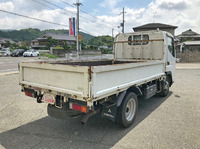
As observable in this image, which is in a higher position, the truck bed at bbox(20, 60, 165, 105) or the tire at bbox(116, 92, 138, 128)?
the truck bed at bbox(20, 60, 165, 105)

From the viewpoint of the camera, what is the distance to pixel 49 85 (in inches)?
142

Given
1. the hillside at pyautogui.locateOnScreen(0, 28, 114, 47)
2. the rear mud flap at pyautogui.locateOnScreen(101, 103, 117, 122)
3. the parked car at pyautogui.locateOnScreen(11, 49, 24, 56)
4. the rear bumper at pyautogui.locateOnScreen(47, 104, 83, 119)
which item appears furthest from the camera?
the hillside at pyautogui.locateOnScreen(0, 28, 114, 47)

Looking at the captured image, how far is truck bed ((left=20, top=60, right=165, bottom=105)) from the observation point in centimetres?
297

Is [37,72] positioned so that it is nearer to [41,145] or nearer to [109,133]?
[41,145]

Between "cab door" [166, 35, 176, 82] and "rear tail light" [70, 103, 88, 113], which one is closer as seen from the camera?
"rear tail light" [70, 103, 88, 113]

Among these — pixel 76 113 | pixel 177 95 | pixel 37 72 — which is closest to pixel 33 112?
pixel 37 72

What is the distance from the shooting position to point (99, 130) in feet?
13.3

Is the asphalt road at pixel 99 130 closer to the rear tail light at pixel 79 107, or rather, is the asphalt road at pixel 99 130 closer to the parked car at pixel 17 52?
the rear tail light at pixel 79 107

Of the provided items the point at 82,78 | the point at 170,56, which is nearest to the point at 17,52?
the point at 170,56

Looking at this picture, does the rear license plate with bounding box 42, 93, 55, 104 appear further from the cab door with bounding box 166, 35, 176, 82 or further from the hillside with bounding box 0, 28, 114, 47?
the hillside with bounding box 0, 28, 114, 47

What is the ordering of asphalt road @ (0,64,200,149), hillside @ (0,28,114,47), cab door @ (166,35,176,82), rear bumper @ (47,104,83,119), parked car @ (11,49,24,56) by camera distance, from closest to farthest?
asphalt road @ (0,64,200,149) → rear bumper @ (47,104,83,119) → cab door @ (166,35,176,82) → parked car @ (11,49,24,56) → hillside @ (0,28,114,47)

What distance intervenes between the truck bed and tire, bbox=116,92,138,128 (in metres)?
0.32

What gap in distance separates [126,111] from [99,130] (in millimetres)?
812

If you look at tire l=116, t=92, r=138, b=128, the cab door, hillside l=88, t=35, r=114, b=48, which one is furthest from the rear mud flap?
hillside l=88, t=35, r=114, b=48
